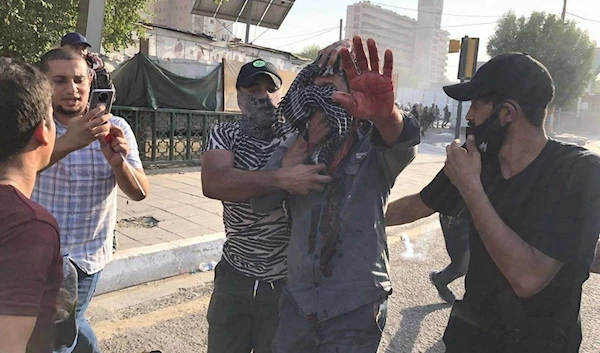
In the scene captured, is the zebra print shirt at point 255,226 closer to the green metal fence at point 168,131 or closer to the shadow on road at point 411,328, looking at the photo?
the shadow on road at point 411,328

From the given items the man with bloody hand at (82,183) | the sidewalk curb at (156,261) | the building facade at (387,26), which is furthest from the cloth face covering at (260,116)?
the building facade at (387,26)

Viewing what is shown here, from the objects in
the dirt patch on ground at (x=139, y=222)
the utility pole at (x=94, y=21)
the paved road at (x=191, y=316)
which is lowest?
the paved road at (x=191, y=316)

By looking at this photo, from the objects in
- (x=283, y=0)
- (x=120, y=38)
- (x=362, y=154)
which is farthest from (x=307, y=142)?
(x=283, y=0)

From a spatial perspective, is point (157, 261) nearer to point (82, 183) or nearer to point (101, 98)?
point (82, 183)

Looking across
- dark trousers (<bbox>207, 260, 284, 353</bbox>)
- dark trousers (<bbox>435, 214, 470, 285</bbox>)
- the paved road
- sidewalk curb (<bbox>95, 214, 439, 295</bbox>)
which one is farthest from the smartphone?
dark trousers (<bbox>435, 214, 470, 285</bbox>)

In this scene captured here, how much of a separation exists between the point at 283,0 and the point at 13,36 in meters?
11.1

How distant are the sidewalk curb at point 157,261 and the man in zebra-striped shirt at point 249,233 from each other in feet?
7.27

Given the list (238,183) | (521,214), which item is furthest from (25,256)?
(521,214)

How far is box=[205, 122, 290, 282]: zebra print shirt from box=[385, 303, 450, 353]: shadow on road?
5.57ft

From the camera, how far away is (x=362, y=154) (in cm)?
182

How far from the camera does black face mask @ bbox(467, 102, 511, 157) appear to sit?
177cm

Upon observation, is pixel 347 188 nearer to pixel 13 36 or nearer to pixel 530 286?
pixel 530 286

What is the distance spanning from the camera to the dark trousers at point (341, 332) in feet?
5.61

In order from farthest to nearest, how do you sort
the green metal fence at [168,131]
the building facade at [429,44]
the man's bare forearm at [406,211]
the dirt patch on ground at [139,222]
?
the building facade at [429,44]
the green metal fence at [168,131]
the dirt patch on ground at [139,222]
the man's bare forearm at [406,211]
